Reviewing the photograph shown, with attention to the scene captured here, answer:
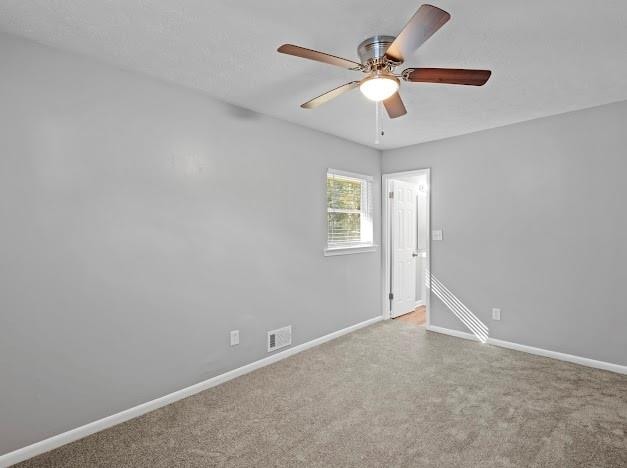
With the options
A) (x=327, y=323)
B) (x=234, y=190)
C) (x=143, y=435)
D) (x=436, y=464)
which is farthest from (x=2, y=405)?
(x=327, y=323)

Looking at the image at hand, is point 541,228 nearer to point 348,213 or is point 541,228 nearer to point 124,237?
point 348,213

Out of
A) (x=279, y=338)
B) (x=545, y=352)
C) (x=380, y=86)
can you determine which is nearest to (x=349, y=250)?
(x=279, y=338)

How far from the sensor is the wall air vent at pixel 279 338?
10.6 feet

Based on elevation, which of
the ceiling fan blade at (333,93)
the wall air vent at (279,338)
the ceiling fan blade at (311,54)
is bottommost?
the wall air vent at (279,338)

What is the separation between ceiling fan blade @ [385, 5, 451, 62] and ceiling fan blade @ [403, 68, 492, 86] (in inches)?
4.8

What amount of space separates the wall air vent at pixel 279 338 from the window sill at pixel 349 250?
0.93 meters

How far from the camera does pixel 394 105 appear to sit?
7.18 feet

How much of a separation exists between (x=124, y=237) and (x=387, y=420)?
2166 mm

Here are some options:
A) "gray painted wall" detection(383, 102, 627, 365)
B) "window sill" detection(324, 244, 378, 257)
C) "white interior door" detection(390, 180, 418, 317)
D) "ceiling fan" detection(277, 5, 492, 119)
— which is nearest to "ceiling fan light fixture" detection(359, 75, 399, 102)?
"ceiling fan" detection(277, 5, 492, 119)

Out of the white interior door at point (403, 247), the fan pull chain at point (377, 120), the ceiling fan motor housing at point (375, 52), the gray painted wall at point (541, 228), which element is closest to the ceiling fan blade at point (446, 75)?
the ceiling fan motor housing at point (375, 52)

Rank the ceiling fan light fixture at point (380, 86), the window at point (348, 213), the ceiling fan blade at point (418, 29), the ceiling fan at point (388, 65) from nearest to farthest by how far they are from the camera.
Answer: the ceiling fan blade at point (418, 29), the ceiling fan at point (388, 65), the ceiling fan light fixture at point (380, 86), the window at point (348, 213)

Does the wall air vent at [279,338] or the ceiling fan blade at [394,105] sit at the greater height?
the ceiling fan blade at [394,105]

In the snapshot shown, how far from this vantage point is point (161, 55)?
2102mm

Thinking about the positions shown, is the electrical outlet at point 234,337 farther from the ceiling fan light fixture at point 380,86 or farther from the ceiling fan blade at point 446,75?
the ceiling fan blade at point 446,75
